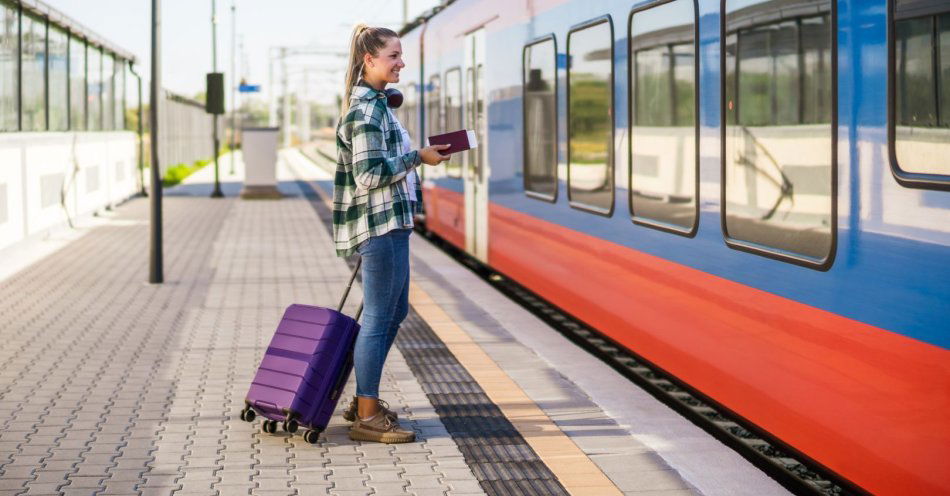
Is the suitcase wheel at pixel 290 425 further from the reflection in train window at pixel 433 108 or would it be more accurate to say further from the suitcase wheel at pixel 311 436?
the reflection in train window at pixel 433 108

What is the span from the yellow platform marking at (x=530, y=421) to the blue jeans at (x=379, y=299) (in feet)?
2.36

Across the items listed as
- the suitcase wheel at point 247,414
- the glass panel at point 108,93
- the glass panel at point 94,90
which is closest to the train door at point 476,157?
the suitcase wheel at point 247,414

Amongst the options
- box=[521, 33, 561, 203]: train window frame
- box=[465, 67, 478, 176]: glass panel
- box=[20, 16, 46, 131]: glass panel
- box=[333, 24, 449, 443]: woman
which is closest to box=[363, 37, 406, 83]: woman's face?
box=[333, 24, 449, 443]: woman

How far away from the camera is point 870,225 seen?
4.64 metres

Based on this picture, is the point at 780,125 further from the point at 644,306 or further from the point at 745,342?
the point at 644,306

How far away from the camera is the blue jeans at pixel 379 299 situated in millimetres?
→ 5551

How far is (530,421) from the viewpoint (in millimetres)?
6125

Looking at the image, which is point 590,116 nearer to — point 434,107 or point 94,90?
point 434,107

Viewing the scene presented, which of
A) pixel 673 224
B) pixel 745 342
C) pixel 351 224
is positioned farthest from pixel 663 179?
pixel 351 224

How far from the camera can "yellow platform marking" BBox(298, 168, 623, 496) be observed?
16.6 ft

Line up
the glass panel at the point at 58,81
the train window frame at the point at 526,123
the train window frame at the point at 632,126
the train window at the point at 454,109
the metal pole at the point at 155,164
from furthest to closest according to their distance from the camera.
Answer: the glass panel at the point at 58,81 < the train window at the point at 454,109 < the metal pole at the point at 155,164 < the train window frame at the point at 526,123 < the train window frame at the point at 632,126

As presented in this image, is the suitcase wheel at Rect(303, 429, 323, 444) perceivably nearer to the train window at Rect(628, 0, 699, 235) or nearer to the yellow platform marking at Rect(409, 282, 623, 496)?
the yellow platform marking at Rect(409, 282, 623, 496)

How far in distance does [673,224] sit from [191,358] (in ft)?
→ 9.84

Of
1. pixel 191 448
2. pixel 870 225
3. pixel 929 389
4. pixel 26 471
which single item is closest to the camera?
pixel 929 389
